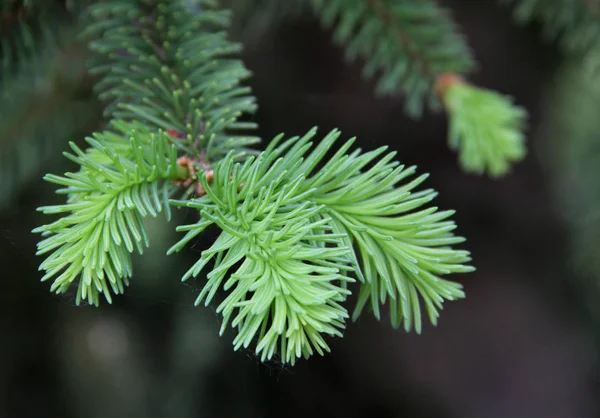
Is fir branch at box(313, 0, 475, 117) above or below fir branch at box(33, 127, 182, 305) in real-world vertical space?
above

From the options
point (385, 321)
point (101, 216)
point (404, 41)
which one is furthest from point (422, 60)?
point (385, 321)

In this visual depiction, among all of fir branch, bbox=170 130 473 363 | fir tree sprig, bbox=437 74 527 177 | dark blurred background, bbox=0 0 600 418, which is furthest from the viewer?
dark blurred background, bbox=0 0 600 418

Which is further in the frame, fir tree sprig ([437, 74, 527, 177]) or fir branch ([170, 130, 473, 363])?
fir tree sprig ([437, 74, 527, 177])

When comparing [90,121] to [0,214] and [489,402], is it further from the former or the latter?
[489,402]

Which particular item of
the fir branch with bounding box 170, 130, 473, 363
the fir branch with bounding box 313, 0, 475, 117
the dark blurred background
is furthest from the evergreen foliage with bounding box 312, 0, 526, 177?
the fir branch with bounding box 170, 130, 473, 363

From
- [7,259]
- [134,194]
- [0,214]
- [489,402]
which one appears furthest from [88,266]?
[489,402]

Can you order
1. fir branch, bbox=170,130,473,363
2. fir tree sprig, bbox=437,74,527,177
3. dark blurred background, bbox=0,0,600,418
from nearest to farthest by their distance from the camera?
fir branch, bbox=170,130,473,363, fir tree sprig, bbox=437,74,527,177, dark blurred background, bbox=0,0,600,418

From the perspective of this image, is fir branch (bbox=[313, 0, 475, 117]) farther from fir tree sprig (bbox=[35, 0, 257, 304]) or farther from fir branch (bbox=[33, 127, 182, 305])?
fir branch (bbox=[33, 127, 182, 305])
